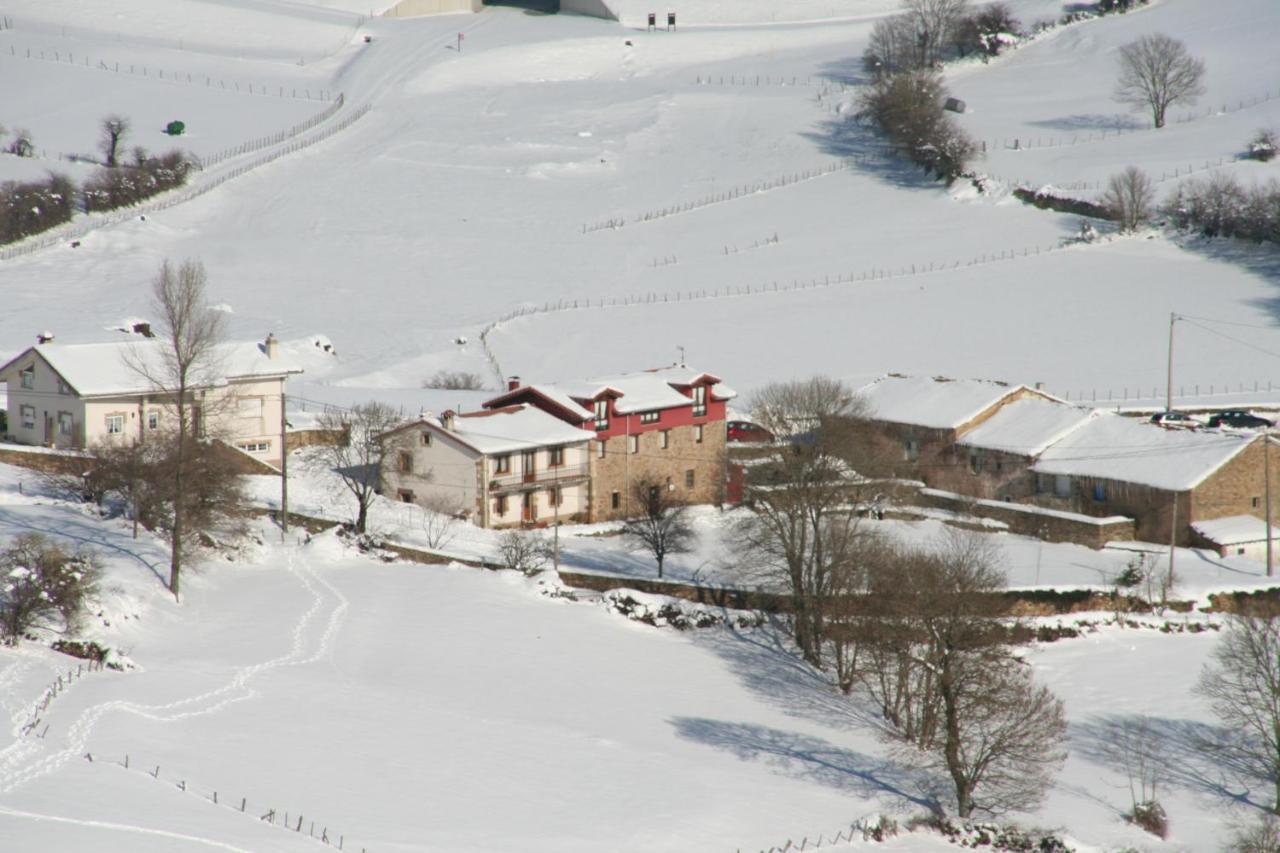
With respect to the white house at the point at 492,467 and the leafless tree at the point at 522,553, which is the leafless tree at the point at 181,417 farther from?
the white house at the point at 492,467

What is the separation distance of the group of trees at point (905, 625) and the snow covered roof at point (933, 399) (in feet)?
13.9

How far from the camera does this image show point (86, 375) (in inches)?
2174

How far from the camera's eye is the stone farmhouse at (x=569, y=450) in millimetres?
56250

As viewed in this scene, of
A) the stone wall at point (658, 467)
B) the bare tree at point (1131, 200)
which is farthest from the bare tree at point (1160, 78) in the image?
the stone wall at point (658, 467)

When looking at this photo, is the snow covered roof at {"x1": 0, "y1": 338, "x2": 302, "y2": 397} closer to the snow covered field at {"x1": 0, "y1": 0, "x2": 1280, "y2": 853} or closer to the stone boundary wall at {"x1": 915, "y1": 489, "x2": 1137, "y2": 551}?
the snow covered field at {"x1": 0, "y1": 0, "x2": 1280, "y2": 853}

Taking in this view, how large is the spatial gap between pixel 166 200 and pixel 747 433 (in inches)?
2057

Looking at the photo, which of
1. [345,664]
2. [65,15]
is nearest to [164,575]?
[345,664]

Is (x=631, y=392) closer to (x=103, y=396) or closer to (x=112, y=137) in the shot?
(x=103, y=396)

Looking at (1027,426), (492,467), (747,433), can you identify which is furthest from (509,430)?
(1027,426)

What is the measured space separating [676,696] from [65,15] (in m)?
108

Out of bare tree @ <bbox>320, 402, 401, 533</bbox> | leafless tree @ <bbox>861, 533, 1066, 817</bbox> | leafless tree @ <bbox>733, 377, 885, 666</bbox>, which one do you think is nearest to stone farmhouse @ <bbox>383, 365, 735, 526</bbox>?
bare tree @ <bbox>320, 402, 401, 533</bbox>

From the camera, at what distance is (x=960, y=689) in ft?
126

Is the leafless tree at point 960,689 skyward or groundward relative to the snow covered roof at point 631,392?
groundward

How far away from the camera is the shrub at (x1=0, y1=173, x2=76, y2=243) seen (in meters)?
97.0
